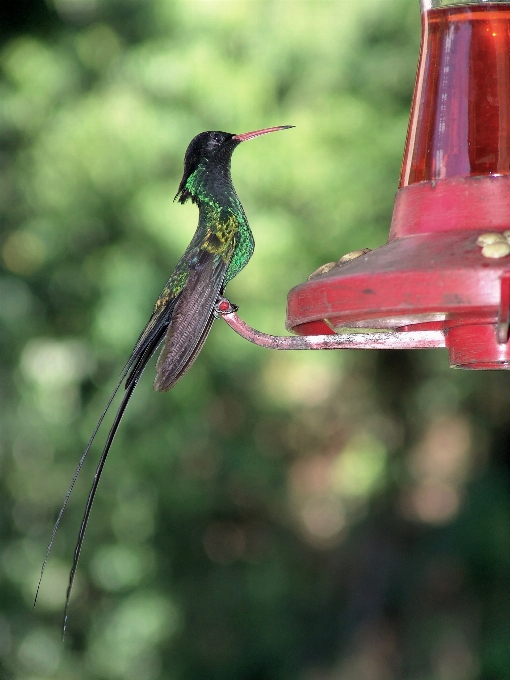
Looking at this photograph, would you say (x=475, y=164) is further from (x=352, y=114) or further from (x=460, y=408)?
(x=460, y=408)

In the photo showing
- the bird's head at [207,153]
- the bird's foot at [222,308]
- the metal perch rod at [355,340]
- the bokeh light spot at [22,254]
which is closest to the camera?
the metal perch rod at [355,340]

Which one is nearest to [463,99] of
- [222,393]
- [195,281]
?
[195,281]

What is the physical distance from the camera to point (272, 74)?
6.29 metres

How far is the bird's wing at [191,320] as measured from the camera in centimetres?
251

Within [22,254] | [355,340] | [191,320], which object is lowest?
[355,340]

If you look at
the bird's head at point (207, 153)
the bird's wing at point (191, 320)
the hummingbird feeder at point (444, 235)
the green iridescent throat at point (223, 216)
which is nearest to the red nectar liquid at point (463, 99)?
the hummingbird feeder at point (444, 235)

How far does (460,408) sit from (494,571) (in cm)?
121

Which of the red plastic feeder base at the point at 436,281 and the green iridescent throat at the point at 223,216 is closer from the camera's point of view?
the red plastic feeder base at the point at 436,281

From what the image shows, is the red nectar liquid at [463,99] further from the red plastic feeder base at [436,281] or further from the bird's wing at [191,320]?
the bird's wing at [191,320]

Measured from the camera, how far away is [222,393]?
6.87 m

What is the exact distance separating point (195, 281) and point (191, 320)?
0.29 m

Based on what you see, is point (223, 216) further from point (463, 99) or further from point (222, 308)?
point (463, 99)

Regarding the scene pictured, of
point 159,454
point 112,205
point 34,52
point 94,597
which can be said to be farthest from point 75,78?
point 94,597

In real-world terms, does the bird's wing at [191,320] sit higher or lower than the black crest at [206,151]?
lower
